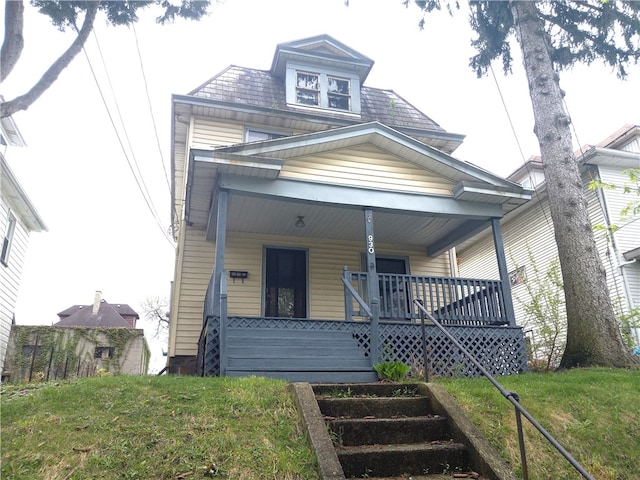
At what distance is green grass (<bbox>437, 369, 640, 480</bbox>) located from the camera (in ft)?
14.3

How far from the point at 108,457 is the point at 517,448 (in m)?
3.56

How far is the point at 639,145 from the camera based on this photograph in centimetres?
1470

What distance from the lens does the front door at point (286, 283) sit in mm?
10812

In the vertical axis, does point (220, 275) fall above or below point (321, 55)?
below

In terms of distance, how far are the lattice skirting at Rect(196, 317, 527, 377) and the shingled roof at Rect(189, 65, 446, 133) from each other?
18.7 ft

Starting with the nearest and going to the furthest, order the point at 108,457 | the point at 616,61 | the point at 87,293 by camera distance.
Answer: the point at 108,457, the point at 616,61, the point at 87,293

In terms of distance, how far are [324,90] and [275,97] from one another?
1368mm

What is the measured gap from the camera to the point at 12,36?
8.02 m

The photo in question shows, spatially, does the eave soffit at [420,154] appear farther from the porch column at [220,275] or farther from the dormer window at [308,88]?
the dormer window at [308,88]

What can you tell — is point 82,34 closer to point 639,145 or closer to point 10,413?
point 10,413

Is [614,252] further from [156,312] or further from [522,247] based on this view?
[156,312]

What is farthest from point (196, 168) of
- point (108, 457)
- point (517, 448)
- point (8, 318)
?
point (8, 318)

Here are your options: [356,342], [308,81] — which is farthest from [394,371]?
[308,81]

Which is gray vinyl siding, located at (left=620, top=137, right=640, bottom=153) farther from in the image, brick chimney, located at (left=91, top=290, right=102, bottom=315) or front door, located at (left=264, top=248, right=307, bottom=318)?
brick chimney, located at (left=91, top=290, right=102, bottom=315)
